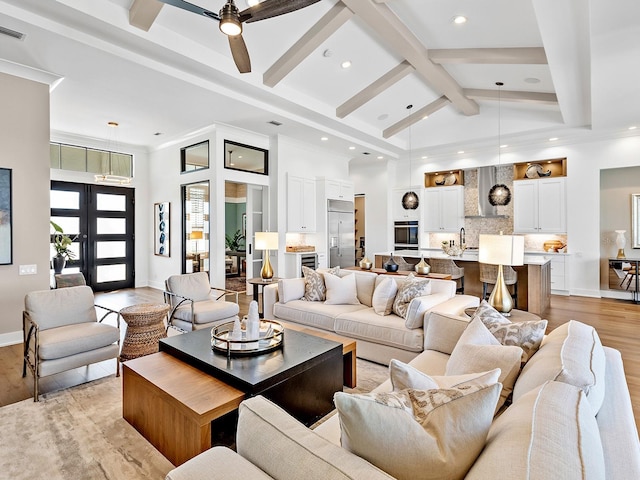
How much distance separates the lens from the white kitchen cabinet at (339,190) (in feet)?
26.3

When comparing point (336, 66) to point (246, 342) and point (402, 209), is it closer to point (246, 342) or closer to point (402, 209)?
point (246, 342)

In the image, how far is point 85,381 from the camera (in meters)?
3.12

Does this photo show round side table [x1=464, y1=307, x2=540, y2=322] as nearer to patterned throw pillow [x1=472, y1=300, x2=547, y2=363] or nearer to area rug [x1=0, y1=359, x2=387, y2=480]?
patterned throw pillow [x1=472, y1=300, x2=547, y2=363]

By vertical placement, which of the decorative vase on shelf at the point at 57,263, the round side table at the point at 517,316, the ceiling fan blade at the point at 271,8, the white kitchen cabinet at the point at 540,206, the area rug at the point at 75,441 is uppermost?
the ceiling fan blade at the point at 271,8

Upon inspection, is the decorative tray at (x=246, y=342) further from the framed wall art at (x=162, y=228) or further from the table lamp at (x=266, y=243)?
the framed wall art at (x=162, y=228)

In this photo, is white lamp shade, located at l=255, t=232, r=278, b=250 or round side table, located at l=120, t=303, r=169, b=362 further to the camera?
white lamp shade, located at l=255, t=232, r=278, b=250

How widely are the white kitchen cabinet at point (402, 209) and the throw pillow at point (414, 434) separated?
845cm

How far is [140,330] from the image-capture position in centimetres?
364

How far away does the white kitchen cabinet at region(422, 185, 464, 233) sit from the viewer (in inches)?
340

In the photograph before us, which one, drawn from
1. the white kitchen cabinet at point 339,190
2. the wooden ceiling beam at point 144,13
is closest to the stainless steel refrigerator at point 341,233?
the white kitchen cabinet at point 339,190

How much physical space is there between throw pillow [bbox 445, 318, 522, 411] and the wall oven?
733 cm

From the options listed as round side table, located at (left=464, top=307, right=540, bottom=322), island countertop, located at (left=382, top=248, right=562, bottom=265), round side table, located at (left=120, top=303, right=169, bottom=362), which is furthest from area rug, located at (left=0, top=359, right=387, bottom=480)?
island countertop, located at (left=382, top=248, right=562, bottom=265)

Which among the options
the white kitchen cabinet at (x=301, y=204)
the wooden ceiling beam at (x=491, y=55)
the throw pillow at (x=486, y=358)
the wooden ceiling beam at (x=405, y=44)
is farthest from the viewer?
the white kitchen cabinet at (x=301, y=204)

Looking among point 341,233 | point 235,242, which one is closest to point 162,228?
point 235,242
